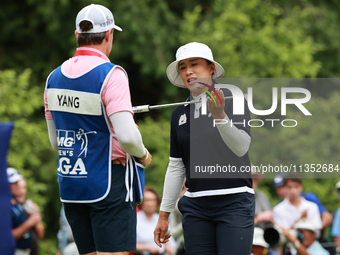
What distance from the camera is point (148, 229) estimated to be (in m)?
7.76

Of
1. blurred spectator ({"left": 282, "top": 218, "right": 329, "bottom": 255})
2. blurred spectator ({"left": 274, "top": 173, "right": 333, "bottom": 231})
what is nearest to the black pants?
blurred spectator ({"left": 282, "top": 218, "right": 329, "bottom": 255})

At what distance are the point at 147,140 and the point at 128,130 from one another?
9.49 m

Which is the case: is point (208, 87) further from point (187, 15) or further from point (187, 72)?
point (187, 15)

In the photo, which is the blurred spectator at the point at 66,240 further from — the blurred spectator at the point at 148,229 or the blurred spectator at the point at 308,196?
the blurred spectator at the point at 308,196

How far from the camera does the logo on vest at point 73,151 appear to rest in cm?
384

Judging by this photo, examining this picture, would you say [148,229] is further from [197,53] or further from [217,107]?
[217,107]

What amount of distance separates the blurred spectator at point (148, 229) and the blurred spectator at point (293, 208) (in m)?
1.22

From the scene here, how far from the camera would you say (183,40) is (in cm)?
1342

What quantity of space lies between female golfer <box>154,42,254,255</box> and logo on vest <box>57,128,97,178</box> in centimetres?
64

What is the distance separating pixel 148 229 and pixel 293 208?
62.7 inches

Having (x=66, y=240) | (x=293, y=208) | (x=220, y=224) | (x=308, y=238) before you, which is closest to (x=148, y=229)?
(x=66, y=240)

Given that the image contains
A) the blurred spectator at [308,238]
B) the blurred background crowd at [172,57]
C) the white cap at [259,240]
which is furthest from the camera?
the blurred background crowd at [172,57]

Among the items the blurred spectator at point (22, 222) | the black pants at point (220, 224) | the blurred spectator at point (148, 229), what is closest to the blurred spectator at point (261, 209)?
the blurred spectator at point (148, 229)

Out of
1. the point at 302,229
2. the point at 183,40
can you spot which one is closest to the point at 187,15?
the point at 183,40
